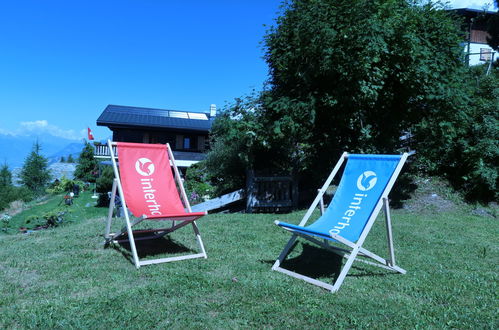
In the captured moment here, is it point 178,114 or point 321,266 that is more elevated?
point 178,114

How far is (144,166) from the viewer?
200 inches

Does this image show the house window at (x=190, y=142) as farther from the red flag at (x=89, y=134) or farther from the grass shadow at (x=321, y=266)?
the grass shadow at (x=321, y=266)

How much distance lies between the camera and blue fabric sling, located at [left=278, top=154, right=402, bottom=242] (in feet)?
12.5

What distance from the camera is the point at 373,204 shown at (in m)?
3.92

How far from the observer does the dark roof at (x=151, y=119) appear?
78.2ft

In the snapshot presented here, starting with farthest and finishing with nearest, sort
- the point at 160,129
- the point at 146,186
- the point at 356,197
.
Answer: the point at 160,129 < the point at 146,186 < the point at 356,197

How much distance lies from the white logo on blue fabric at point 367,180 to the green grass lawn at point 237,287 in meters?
0.88

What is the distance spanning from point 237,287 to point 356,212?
1470 millimetres

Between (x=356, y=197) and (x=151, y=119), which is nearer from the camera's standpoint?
(x=356, y=197)

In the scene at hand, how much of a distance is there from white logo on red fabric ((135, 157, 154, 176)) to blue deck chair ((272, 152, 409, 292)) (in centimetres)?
204

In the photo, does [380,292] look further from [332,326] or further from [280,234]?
[280,234]

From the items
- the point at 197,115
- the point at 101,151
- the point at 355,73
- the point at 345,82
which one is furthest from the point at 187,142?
the point at 355,73

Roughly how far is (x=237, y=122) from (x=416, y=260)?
4.71 meters

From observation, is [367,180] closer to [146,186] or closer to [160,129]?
[146,186]
